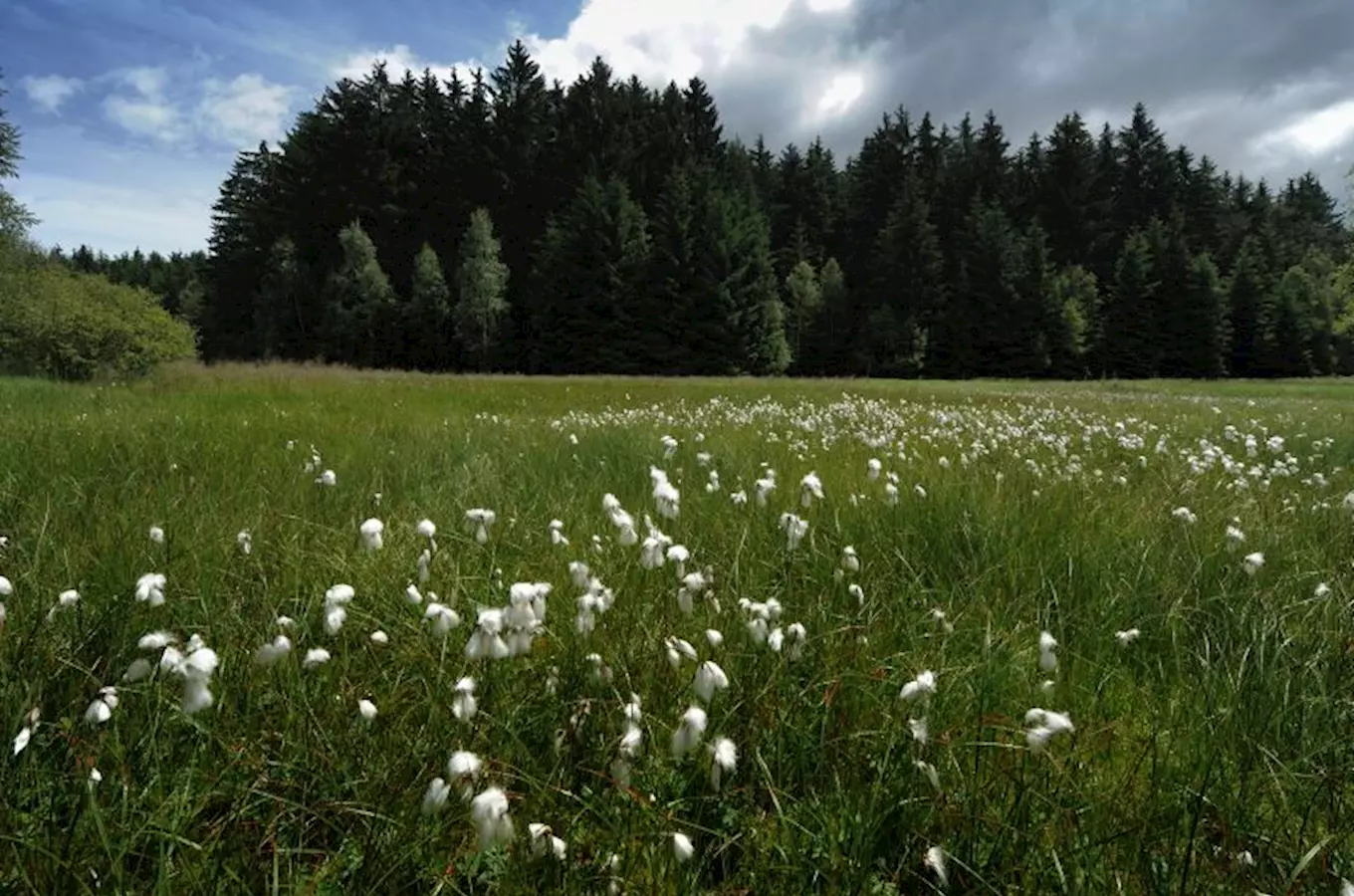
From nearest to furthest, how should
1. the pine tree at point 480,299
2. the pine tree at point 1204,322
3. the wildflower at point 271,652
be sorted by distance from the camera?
1. the wildflower at point 271,652
2. the pine tree at point 480,299
3. the pine tree at point 1204,322

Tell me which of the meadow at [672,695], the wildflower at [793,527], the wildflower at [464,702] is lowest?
the meadow at [672,695]

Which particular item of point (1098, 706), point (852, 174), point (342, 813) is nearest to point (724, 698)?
point (342, 813)

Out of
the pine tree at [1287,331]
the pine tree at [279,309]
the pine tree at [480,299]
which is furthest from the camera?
the pine tree at [279,309]

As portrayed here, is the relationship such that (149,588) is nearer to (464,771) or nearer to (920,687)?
(464,771)

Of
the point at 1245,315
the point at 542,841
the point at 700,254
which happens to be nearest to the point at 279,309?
the point at 700,254

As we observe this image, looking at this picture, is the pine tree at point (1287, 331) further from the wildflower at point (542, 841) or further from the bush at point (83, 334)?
the wildflower at point (542, 841)

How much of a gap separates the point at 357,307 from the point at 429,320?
18.5ft

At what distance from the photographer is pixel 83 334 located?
23.0 metres

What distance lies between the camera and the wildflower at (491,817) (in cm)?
126

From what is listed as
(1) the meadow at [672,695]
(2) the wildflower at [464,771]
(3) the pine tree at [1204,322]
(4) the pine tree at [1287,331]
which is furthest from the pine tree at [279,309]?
(4) the pine tree at [1287,331]

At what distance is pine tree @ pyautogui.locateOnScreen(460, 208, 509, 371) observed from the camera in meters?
55.0

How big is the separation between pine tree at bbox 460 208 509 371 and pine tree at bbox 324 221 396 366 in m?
6.32

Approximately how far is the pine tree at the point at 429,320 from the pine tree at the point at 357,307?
2.11 m

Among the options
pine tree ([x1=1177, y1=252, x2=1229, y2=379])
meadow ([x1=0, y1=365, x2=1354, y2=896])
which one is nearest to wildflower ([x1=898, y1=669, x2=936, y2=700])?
meadow ([x1=0, y1=365, x2=1354, y2=896])
